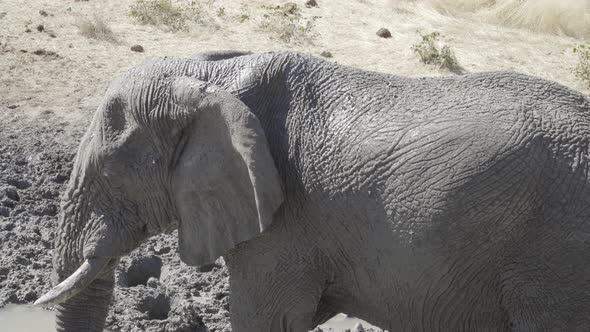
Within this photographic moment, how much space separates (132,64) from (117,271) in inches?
153

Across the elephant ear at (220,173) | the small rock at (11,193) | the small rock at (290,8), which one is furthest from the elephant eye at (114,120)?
the small rock at (290,8)

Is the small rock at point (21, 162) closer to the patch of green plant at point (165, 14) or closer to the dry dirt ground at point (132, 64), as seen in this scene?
the dry dirt ground at point (132, 64)

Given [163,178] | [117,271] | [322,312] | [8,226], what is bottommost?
[8,226]

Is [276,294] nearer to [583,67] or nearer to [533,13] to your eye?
[583,67]

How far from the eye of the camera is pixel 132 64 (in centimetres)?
988

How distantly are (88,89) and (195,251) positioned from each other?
5654 millimetres

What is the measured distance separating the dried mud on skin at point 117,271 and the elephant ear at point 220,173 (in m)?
1.89

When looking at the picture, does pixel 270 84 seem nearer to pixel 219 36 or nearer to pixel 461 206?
pixel 461 206

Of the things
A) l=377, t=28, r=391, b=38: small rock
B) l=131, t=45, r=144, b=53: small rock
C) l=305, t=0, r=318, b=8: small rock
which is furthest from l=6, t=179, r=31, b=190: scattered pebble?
l=305, t=0, r=318, b=8: small rock

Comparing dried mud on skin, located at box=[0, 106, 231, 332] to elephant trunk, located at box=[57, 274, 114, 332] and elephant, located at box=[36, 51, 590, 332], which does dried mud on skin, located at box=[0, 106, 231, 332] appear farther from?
elephant, located at box=[36, 51, 590, 332]

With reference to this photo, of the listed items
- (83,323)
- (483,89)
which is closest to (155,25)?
(83,323)

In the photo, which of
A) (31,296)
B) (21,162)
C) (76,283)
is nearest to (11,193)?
(21,162)

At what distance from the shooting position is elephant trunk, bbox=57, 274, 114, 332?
4.33 metres

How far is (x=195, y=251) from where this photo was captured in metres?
4.03
